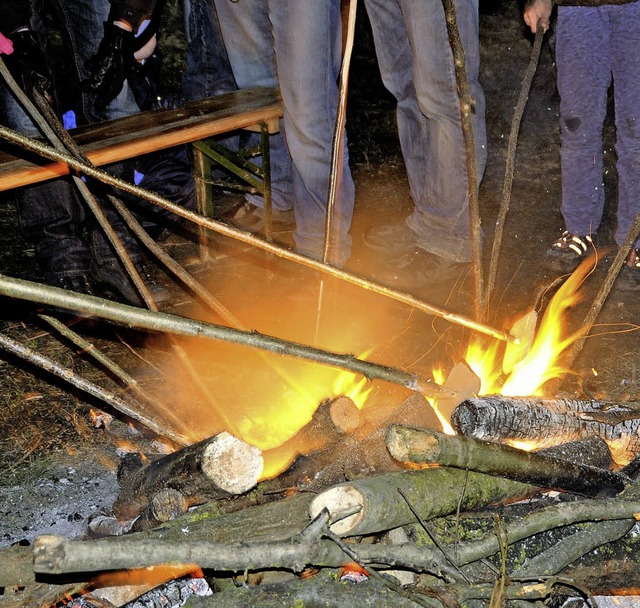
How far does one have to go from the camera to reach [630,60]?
4219 millimetres

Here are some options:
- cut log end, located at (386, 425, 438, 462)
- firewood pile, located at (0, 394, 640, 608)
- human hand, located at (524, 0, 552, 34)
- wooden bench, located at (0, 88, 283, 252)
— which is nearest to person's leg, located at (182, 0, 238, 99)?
wooden bench, located at (0, 88, 283, 252)

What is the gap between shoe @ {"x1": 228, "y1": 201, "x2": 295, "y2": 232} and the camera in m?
5.50

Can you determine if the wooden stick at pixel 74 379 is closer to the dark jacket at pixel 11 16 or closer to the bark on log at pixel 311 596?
the bark on log at pixel 311 596

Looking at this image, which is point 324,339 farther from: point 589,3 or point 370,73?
point 370,73

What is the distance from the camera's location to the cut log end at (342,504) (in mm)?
2066

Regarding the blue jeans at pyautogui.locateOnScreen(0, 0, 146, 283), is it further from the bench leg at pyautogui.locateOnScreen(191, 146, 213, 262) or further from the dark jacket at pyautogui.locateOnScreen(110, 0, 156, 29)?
the bench leg at pyautogui.locateOnScreen(191, 146, 213, 262)

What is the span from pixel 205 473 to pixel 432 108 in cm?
307

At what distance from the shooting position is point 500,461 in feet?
7.72

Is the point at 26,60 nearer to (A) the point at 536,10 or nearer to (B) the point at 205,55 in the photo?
(B) the point at 205,55

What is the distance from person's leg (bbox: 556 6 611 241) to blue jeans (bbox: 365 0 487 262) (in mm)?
560

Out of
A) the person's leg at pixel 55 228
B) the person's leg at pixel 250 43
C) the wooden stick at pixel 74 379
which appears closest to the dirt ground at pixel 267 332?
the person's leg at pixel 55 228

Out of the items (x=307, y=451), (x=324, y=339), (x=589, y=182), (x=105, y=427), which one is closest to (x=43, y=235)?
(x=105, y=427)

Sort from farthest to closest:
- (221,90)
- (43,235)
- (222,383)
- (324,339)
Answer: (221,90)
(43,235)
(324,339)
(222,383)

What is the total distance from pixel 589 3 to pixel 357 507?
10.9ft
